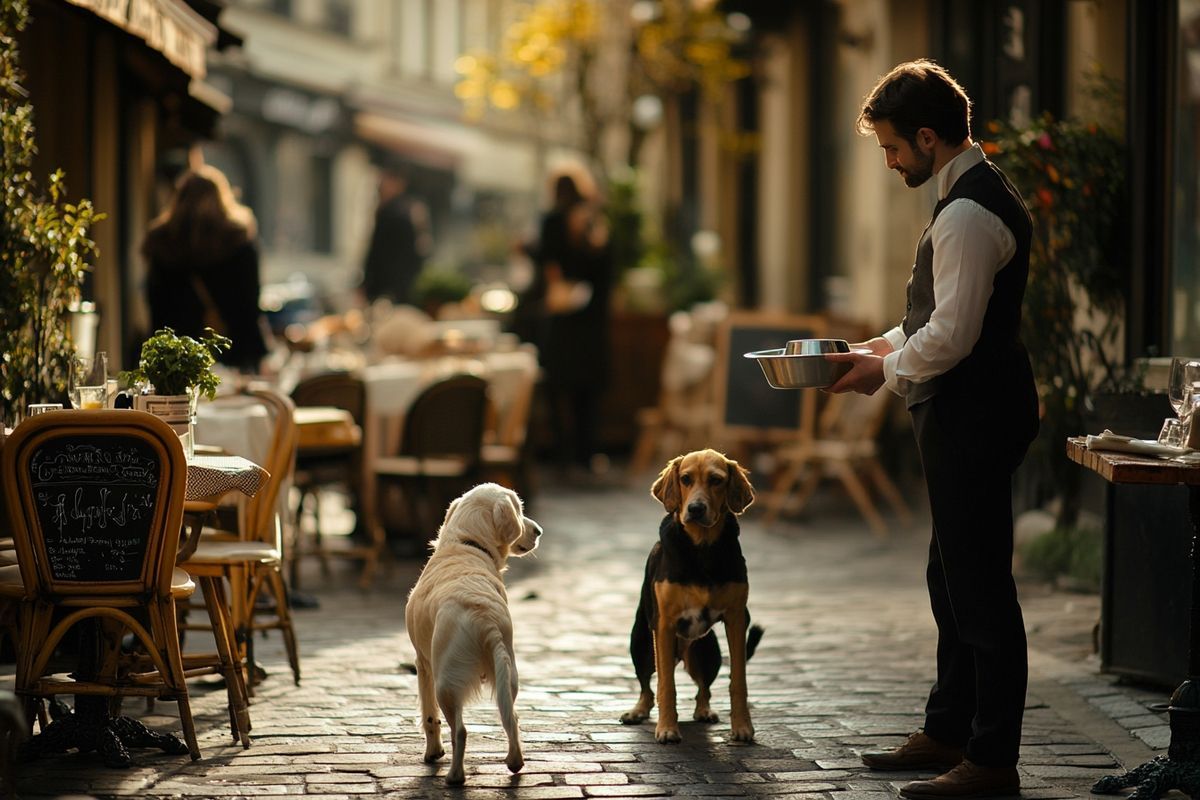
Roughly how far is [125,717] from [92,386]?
1156 millimetres

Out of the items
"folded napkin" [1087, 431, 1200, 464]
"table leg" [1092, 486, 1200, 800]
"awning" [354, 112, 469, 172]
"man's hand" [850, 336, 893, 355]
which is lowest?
"table leg" [1092, 486, 1200, 800]

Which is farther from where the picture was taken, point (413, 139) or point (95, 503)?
point (413, 139)

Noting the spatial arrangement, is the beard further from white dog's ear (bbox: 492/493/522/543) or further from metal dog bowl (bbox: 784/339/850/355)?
white dog's ear (bbox: 492/493/522/543)

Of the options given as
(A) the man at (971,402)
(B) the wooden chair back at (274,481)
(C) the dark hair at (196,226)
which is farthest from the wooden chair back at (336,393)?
(A) the man at (971,402)

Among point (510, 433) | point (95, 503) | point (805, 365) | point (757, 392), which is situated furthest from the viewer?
point (757, 392)

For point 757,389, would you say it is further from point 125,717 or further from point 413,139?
point 413,139

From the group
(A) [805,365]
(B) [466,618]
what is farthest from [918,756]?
(B) [466,618]

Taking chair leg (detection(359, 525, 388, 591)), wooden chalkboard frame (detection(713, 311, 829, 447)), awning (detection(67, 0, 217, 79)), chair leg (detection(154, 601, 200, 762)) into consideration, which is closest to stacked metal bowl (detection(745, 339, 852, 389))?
chair leg (detection(154, 601, 200, 762))

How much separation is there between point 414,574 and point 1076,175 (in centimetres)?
429

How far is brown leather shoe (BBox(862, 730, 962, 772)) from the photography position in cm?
559

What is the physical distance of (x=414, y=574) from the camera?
10094 mm

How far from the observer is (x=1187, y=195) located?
28.7 ft

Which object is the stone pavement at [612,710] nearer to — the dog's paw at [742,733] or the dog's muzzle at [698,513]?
the dog's paw at [742,733]

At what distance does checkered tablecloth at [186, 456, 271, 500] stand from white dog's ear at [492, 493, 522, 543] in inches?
34.6
